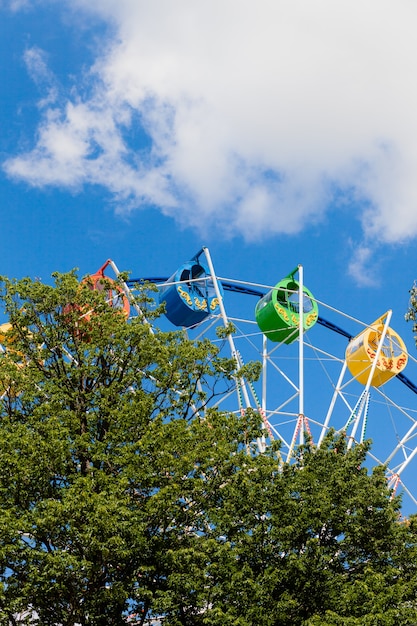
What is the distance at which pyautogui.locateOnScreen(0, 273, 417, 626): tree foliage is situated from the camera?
50.7 ft

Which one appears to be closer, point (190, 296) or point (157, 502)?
point (157, 502)

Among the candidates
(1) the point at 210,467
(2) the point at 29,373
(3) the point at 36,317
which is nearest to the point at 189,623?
(1) the point at 210,467

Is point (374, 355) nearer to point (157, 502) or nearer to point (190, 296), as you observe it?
point (190, 296)

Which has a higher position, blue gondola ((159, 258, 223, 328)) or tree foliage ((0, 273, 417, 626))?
blue gondola ((159, 258, 223, 328))

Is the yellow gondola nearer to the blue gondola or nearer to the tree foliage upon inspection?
the blue gondola

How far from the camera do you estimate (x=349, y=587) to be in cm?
1616

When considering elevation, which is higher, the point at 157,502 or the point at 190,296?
the point at 190,296

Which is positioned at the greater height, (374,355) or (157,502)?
→ (374,355)

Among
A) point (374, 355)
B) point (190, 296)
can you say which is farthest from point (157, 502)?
point (374, 355)

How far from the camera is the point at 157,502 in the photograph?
15.9 meters

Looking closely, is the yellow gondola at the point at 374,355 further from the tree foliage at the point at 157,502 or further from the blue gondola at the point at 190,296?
the tree foliage at the point at 157,502

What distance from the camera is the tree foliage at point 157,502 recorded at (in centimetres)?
1546

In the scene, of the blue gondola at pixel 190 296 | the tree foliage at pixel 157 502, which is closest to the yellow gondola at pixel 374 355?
the blue gondola at pixel 190 296

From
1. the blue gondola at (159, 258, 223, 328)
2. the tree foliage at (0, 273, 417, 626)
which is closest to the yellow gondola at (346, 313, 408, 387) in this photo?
the blue gondola at (159, 258, 223, 328)
